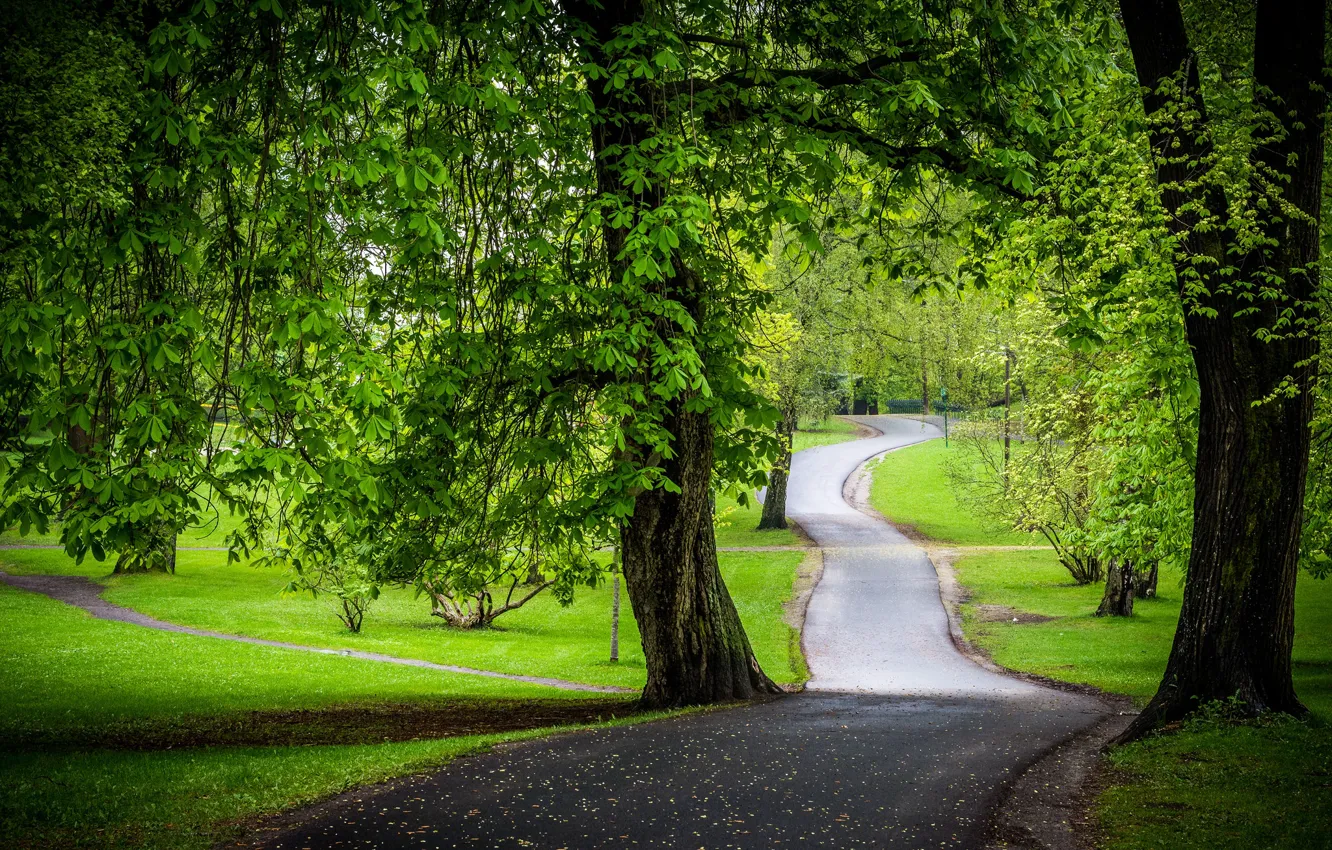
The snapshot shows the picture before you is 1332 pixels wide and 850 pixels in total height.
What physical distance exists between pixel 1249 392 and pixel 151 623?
26294mm

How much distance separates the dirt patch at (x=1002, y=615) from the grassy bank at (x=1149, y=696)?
3cm

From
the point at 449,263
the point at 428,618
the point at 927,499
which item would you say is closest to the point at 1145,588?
the point at 927,499

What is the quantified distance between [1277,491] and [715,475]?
252 inches

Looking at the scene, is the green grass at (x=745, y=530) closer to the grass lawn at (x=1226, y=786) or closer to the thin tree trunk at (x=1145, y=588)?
the thin tree trunk at (x=1145, y=588)

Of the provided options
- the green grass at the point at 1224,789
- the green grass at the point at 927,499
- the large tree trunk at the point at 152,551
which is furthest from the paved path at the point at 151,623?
the green grass at the point at 927,499

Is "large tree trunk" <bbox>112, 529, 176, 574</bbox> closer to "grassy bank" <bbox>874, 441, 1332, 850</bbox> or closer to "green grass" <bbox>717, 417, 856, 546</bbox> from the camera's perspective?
"grassy bank" <bbox>874, 441, 1332, 850</bbox>

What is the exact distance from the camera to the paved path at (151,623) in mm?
20406

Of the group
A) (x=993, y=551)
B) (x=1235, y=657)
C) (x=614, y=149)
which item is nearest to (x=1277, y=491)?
(x=1235, y=657)

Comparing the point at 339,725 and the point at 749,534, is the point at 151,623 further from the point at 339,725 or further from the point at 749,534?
the point at 749,534

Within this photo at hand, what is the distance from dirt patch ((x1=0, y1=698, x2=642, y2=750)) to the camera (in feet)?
36.5

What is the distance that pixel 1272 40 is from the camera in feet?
32.2

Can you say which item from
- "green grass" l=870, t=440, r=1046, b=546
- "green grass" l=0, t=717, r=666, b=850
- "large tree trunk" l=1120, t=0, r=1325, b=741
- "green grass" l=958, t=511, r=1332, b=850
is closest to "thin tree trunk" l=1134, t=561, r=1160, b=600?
"green grass" l=870, t=440, r=1046, b=546

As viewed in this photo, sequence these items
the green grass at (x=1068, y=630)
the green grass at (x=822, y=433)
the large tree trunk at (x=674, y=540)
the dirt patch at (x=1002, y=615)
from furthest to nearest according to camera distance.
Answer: the green grass at (x=822, y=433), the dirt patch at (x=1002, y=615), the green grass at (x=1068, y=630), the large tree trunk at (x=674, y=540)

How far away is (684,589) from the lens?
482 inches
